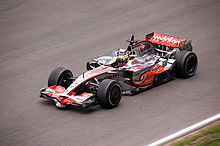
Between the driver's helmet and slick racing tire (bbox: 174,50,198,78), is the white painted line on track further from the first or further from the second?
the driver's helmet

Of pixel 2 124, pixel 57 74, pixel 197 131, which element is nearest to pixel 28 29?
pixel 57 74

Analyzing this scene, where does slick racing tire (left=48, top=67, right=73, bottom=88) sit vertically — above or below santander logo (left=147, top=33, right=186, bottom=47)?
below

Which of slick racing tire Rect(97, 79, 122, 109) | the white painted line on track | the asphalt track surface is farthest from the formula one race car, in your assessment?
the white painted line on track

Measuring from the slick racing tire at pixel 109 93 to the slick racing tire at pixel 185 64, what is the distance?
2.66 meters

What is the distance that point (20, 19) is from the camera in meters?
21.1

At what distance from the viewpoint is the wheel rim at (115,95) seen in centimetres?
1130

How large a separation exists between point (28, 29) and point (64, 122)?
10.1m

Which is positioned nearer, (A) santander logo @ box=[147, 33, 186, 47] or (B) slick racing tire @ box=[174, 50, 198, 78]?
(B) slick racing tire @ box=[174, 50, 198, 78]

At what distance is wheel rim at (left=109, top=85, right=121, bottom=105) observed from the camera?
11.3 m

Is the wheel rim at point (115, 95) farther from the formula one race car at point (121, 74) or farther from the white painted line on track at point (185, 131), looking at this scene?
the white painted line on track at point (185, 131)

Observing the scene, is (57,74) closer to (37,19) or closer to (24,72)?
(24,72)

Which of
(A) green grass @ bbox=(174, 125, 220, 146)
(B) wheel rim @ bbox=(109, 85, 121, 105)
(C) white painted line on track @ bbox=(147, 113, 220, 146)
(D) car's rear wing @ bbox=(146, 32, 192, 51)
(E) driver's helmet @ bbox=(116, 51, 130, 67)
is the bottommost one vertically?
(A) green grass @ bbox=(174, 125, 220, 146)

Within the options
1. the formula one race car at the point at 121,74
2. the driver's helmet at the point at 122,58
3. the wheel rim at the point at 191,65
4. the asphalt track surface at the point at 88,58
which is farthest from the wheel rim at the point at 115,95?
the wheel rim at the point at 191,65

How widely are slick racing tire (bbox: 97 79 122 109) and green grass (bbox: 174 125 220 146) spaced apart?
2.91 meters
